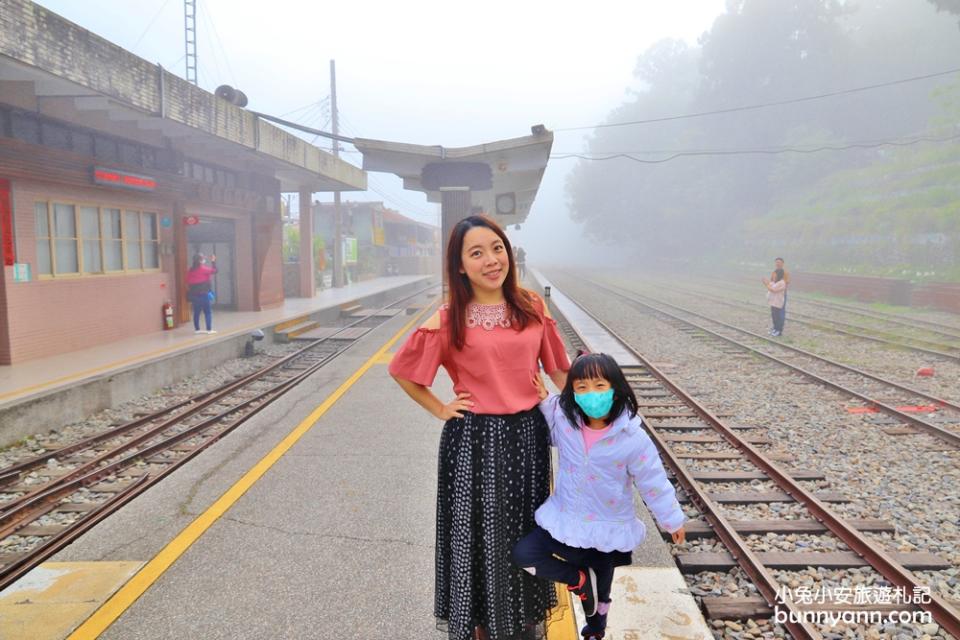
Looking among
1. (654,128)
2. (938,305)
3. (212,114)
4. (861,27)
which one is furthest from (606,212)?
(212,114)

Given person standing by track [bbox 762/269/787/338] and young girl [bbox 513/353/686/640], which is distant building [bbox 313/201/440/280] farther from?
young girl [bbox 513/353/686/640]

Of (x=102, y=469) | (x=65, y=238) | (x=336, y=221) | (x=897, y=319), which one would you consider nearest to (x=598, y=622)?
(x=102, y=469)

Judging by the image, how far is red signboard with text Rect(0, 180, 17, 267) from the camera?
877 centimetres

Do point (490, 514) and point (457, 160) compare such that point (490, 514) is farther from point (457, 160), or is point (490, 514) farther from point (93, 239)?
point (93, 239)

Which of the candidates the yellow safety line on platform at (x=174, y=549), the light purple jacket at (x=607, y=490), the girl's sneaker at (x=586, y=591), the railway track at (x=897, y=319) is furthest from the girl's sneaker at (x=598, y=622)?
the railway track at (x=897, y=319)

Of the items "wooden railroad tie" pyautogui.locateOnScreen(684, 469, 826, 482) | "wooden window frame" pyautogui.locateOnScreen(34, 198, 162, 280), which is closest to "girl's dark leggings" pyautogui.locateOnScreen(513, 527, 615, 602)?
"wooden railroad tie" pyautogui.locateOnScreen(684, 469, 826, 482)

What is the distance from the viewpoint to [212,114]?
11.3 meters

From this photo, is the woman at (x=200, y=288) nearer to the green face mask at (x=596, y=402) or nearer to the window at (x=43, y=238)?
the window at (x=43, y=238)

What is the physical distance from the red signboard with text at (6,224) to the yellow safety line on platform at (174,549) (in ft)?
17.5

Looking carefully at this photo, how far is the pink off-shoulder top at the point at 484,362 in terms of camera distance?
2418 millimetres

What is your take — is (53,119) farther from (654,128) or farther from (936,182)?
(654,128)

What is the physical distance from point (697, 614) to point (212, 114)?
11211 millimetres

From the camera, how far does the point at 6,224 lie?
348 inches

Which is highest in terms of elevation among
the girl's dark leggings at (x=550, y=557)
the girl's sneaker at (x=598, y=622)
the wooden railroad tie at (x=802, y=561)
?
the girl's dark leggings at (x=550, y=557)
